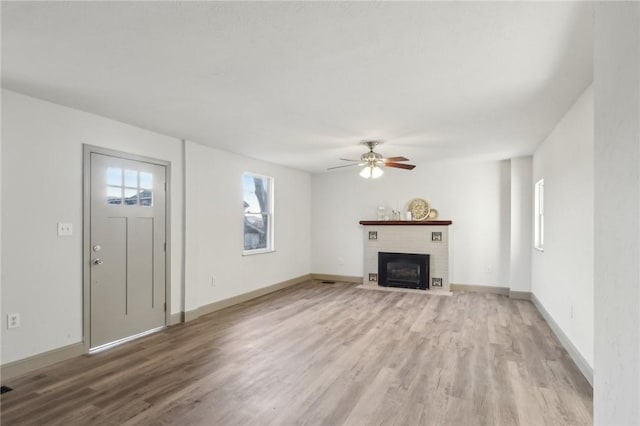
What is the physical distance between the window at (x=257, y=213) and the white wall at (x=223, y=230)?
0.41 feet

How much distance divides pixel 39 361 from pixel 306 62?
338 centimetres

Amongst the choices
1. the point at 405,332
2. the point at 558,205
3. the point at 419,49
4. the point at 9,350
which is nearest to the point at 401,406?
the point at 405,332

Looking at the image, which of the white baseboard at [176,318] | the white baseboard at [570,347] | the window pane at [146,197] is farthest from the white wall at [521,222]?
the window pane at [146,197]

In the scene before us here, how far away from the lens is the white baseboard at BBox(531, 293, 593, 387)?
9.46ft

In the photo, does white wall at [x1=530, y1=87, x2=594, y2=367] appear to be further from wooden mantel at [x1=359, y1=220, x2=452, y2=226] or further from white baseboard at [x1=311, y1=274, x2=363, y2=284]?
white baseboard at [x1=311, y1=274, x2=363, y2=284]

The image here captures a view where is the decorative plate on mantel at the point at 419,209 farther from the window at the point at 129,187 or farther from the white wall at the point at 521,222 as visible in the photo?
the window at the point at 129,187

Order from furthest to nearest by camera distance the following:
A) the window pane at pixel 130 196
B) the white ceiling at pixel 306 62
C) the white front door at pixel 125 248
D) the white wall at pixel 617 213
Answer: the window pane at pixel 130 196, the white front door at pixel 125 248, the white ceiling at pixel 306 62, the white wall at pixel 617 213

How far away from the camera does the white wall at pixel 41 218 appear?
9.61 ft

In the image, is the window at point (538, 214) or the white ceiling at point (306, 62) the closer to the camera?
the white ceiling at point (306, 62)

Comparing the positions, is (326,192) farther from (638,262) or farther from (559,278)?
(638,262)

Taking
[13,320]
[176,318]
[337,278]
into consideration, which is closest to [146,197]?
[176,318]

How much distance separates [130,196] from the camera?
397 cm

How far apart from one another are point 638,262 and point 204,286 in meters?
4.83

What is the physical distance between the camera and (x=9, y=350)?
2.90 meters
